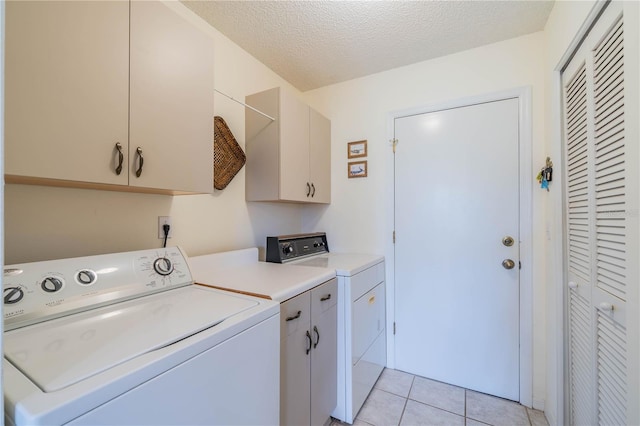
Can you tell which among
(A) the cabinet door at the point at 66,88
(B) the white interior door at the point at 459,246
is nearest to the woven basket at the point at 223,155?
(A) the cabinet door at the point at 66,88

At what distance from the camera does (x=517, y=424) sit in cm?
166

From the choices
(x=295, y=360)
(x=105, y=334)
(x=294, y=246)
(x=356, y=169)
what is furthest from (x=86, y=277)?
(x=356, y=169)

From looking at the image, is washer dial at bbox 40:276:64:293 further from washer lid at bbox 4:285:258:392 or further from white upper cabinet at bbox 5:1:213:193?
white upper cabinet at bbox 5:1:213:193

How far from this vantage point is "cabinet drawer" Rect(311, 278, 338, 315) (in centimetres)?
141

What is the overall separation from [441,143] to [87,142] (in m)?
2.11

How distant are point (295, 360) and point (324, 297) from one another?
0.35 metres

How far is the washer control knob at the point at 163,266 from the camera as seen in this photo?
121cm

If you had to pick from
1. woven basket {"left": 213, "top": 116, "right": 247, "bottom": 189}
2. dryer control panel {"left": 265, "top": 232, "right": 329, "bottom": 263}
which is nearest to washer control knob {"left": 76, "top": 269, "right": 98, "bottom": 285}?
woven basket {"left": 213, "top": 116, "right": 247, "bottom": 189}

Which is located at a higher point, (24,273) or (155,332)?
(24,273)

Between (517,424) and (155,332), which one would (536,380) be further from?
(155,332)

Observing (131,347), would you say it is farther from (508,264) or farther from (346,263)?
(508,264)

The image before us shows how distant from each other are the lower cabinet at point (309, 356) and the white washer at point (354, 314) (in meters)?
0.06

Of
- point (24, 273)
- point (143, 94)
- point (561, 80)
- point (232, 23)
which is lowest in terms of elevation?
point (24, 273)

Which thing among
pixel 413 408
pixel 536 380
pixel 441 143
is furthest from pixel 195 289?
pixel 536 380
